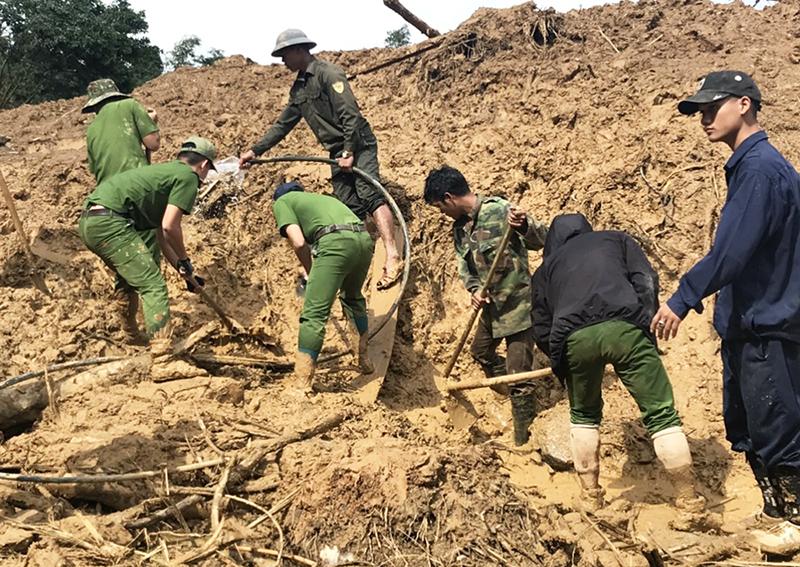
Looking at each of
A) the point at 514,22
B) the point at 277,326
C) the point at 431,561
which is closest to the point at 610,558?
the point at 431,561

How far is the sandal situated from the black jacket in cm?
229

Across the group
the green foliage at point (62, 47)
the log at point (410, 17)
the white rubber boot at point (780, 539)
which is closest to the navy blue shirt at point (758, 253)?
the white rubber boot at point (780, 539)

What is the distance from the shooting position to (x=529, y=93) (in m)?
7.86

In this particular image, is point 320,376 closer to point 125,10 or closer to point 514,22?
point 514,22

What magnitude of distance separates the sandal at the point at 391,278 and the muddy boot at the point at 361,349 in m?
0.88

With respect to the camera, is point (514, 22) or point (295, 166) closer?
point (295, 166)

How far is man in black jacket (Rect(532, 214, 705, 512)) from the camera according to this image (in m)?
3.57

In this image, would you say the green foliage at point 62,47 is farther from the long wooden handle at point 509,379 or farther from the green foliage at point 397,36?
the long wooden handle at point 509,379

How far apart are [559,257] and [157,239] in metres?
3.15

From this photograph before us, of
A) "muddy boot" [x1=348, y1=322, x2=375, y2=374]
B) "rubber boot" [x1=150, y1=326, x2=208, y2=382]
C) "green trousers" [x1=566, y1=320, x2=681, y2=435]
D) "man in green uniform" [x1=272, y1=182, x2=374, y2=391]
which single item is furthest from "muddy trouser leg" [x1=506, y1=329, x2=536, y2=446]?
"rubber boot" [x1=150, y1=326, x2=208, y2=382]

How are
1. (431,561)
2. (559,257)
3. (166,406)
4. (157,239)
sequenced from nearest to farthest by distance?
(431,561), (559,257), (166,406), (157,239)

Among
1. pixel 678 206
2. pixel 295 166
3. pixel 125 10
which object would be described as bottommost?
pixel 678 206

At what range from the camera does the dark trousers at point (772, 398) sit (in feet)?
10.2

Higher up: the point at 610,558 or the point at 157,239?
the point at 157,239
